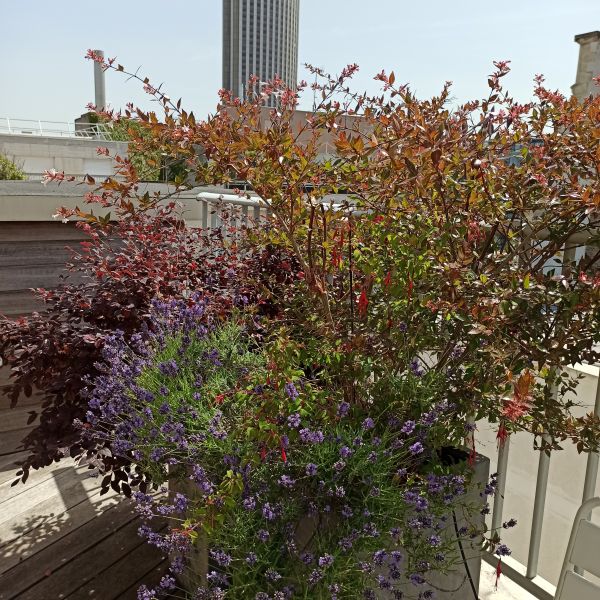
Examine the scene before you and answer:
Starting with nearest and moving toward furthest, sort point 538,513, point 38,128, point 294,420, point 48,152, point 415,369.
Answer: point 294,420 → point 415,369 → point 538,513 → point 38,128 → point 48,152

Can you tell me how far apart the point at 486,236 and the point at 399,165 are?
0.41 metres

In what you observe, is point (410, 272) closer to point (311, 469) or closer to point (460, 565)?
point (311, 469)

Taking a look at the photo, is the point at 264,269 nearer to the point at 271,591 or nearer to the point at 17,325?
the point at 17,325

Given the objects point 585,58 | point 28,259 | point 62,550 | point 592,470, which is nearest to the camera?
point 592,470

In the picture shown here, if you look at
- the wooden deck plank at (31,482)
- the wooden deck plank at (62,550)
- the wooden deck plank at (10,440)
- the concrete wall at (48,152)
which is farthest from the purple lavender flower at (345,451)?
the concrete wall at (48,152)

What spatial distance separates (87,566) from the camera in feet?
6.06

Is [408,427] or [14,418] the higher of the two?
[408,427]

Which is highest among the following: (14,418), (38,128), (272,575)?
(38,128)

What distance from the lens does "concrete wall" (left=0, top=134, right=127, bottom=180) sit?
23922 mm

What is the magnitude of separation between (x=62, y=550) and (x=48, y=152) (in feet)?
83.5

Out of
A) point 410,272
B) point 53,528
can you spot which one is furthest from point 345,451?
point 53,528

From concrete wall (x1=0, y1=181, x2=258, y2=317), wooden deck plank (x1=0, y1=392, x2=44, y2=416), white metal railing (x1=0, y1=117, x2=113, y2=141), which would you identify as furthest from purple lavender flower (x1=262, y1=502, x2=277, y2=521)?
white metal railing (x1=0, y1=117, x2=113, y2=141)

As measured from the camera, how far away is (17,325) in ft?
6.36

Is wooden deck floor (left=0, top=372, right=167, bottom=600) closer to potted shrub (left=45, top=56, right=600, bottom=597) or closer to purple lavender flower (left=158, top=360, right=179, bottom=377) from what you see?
potted shrub (left=45, top=56, right=600, bottom=597)
